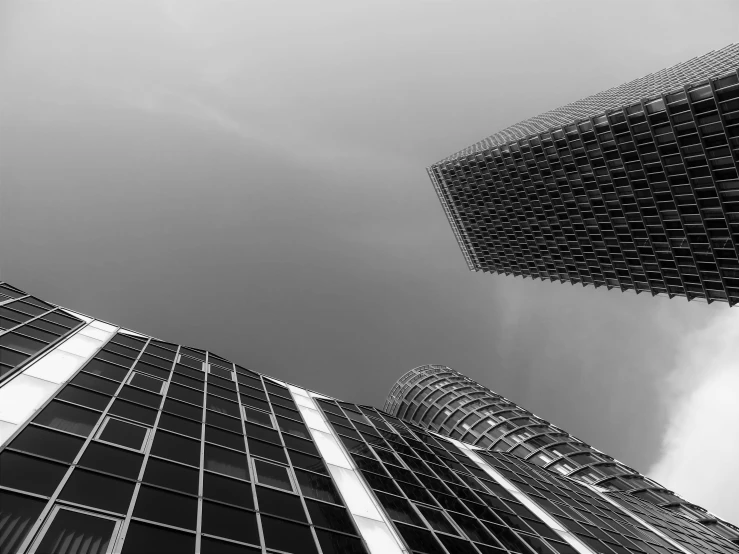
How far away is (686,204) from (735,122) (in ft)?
38.9

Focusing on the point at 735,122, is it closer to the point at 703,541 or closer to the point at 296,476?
the point at 703,541

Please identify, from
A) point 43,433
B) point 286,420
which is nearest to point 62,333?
point 43,433

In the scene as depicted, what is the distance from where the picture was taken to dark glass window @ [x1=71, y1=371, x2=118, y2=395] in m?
17.4

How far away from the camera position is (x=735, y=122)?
46438 mm

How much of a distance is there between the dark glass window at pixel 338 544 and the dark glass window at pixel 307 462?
4425mm

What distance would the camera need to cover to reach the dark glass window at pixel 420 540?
1533cm

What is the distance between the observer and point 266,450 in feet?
60.8

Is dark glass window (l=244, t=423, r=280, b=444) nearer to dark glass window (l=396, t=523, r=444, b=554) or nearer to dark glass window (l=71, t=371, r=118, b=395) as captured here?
dark glass window (l=71, t=371, r=118, b=395)

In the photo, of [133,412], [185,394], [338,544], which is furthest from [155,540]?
[185,394]

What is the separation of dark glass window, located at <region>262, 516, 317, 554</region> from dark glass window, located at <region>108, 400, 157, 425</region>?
6775 millimetres

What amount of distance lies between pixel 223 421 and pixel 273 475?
14.9ft

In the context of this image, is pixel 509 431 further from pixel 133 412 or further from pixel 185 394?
pixel 133 412

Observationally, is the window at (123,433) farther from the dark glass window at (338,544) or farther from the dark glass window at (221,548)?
the dark glass window at (338,544)

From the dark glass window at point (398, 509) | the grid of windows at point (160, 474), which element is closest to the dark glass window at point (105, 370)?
the grid of windows at point (160, 474)
